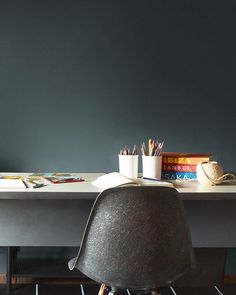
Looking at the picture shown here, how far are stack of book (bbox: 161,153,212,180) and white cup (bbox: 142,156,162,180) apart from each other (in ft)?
0.23

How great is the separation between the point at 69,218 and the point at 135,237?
550 millimetres

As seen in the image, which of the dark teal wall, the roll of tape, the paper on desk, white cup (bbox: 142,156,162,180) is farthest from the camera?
the dark teal wall

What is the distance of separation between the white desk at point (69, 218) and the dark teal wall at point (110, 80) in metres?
0.98

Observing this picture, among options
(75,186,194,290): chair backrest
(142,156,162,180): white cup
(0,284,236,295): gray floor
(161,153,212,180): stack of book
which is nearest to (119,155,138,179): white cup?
(142,156,162,180): white cup

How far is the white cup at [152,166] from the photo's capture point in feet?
6.38

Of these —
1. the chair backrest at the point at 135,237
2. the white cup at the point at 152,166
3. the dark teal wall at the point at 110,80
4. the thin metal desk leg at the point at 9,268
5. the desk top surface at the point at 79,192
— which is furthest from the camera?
the dark teal wall at the point at 110,80

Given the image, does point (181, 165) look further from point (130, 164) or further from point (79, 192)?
point (79, 192)

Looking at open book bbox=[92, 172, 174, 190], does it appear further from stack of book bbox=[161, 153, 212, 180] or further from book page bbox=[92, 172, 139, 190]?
stack of book bbox=[161, 153, 212, 180]

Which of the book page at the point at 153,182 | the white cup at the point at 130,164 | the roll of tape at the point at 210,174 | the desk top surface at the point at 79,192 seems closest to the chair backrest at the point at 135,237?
the desk top surface at the point at 79,192

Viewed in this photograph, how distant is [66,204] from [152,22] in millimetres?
1583

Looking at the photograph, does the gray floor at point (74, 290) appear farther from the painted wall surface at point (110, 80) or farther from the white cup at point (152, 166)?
the white cup at point (152, 166)

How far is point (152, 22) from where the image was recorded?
109 inches

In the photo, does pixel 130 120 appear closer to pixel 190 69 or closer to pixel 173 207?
pixel 190 69

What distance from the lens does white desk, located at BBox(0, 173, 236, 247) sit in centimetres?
170
